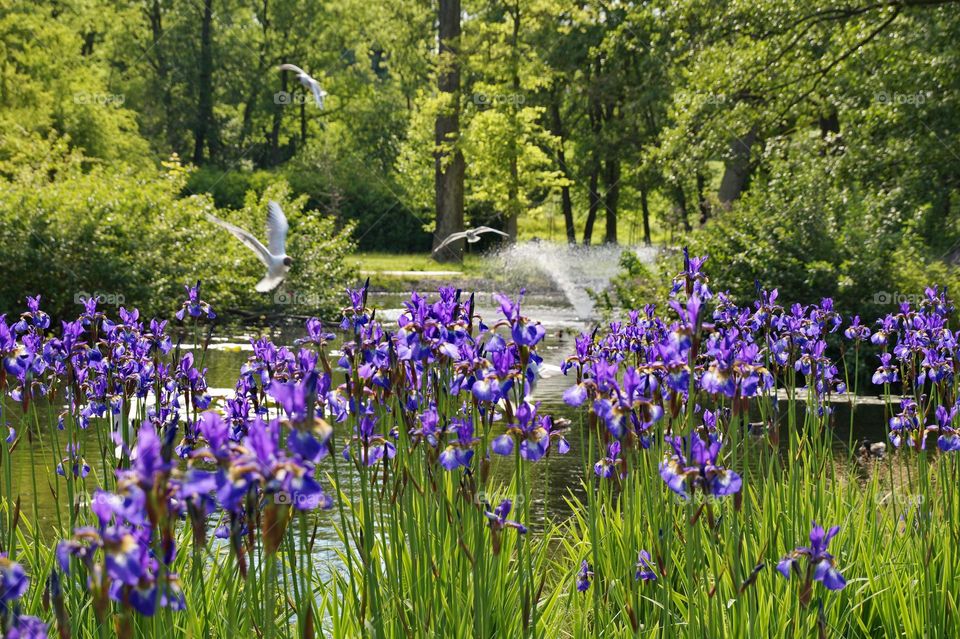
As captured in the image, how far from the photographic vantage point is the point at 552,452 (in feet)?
27.4

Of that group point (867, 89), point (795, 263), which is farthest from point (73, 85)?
point (795, 263)

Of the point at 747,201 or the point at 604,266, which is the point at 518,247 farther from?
the point at 747,201

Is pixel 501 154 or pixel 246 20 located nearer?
pixel 501 154

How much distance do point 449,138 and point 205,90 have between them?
21.0 metres

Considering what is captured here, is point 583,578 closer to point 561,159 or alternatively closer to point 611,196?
point 611,196

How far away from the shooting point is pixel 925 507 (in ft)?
11.9

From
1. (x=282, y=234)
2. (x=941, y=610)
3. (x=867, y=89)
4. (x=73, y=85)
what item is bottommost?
(x=941, y=610)

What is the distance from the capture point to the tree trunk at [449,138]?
31.3 m

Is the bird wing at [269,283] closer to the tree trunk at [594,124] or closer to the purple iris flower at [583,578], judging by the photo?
the purple iris flower at [583,578]

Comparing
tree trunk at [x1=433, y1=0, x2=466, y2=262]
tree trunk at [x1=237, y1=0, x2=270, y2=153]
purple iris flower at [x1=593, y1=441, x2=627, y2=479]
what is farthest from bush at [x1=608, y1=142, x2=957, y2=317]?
tree trunk at [x1=237, y1=0, x2=270, y2=153]

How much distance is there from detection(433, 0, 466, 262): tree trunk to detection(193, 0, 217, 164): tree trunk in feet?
64.6

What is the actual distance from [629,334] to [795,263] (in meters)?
8.94

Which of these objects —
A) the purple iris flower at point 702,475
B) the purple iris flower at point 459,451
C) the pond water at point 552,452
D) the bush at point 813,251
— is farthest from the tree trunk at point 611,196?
the purple iris flower at point 702,475

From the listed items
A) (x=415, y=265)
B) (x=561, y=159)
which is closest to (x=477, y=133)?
(x=415, y=265)
